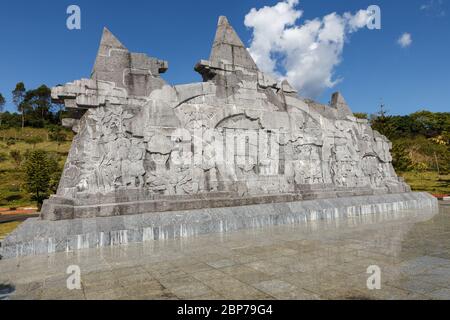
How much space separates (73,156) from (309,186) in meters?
7.41

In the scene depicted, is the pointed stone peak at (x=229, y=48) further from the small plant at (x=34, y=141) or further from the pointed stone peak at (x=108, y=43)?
the small plant at (x=34, y=141)

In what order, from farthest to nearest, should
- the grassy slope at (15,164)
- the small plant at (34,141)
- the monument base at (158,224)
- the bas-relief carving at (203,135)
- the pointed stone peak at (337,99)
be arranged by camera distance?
the small plant at (34,141)
the grassy slope at (15,164)
the pointed stone peak at (337,99)
the bas-relief carving at (203,135)
the monument base at (158,224)

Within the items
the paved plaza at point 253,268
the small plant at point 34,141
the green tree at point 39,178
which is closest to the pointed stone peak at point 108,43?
the paved plaza at point 253,268

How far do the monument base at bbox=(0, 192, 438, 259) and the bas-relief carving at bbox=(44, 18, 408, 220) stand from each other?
0.82m

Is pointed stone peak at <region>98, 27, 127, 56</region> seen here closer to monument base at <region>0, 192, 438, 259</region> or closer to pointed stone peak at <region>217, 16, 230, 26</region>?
pointed stone peak at <region>217, 16, 230, 26</region>

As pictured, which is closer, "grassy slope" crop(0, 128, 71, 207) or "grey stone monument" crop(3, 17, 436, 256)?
"grey stone monument" crop(3, 17, 436, 256)

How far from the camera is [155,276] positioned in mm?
4703

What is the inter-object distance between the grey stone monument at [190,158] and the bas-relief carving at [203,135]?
0.03 meters

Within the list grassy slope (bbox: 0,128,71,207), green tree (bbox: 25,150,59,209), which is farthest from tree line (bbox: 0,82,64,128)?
green tree (bbox: 25,150,59,209)

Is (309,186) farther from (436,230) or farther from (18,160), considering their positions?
(18,160)

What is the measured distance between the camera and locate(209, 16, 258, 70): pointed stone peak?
1033 centimetres

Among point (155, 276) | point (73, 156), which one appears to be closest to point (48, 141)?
point (73, 156)

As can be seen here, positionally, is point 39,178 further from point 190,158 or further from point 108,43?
→ point 190,158

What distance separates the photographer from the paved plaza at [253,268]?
402 centimetres
